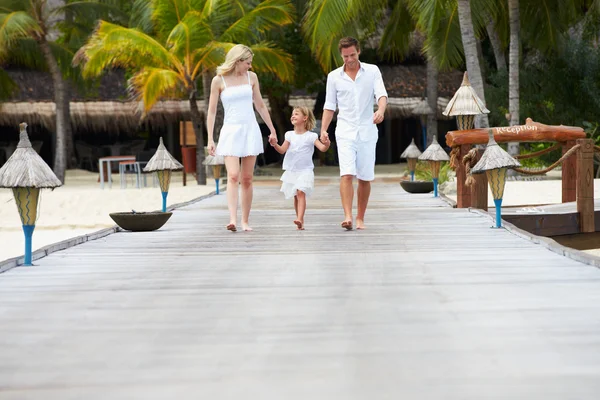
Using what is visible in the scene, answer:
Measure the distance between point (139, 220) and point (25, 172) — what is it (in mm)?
2526

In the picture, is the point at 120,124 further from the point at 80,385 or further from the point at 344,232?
the point at 80,385

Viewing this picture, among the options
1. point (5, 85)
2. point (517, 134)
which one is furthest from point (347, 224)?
point (5, 85)

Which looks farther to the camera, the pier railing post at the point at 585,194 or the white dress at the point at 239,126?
the pier railing post at the point at 585,194

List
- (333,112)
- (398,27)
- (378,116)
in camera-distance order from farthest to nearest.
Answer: (398,27), (333,112), (378,116)

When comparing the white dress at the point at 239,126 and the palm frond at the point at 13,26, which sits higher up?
the palm frond at the point at 13,26

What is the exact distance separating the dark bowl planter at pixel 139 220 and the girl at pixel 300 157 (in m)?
1.11

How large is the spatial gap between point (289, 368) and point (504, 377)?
69 cm

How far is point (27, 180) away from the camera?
567cm

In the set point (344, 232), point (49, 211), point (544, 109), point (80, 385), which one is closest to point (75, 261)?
point (344, 232)

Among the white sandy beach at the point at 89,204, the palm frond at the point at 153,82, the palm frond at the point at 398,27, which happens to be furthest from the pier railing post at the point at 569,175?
the palm frond at the point at 398,27

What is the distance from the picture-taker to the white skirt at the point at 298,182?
796cm

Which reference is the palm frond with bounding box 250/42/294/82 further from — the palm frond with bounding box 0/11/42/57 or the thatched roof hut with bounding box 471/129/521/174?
the thatched roof hut with bounding box 471/129/521/174

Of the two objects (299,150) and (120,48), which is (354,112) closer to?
(299,150)

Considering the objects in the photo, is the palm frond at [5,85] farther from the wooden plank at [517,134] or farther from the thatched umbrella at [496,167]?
the thatched umbrella at [496,167]
